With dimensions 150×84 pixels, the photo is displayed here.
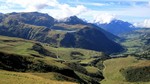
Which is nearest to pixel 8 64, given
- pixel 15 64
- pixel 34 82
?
pixel 15 64

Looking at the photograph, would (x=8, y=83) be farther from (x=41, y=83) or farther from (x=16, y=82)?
(x=41, y=83)

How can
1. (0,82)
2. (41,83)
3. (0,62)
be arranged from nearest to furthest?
(0,82) → (41,83) → (0,62)

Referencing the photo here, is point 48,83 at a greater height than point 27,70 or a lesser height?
greater

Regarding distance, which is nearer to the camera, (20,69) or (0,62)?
(0,62)

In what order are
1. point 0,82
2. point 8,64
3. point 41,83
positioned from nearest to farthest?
1. point 0,82
2. point 41,83
3. point 8,64

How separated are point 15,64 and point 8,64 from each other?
22.3ft

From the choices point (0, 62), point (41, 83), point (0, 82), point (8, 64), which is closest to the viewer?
point (0, 82)

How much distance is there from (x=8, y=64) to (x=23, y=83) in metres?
94.4

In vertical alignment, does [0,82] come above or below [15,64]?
above

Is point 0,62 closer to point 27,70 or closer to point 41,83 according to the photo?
point 27,70

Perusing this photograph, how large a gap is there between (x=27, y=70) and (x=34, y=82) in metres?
92.2

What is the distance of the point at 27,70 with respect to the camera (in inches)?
7854

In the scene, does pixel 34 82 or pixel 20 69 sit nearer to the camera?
pixel 34 82

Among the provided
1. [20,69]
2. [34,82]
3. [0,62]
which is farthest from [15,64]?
[34,82]
